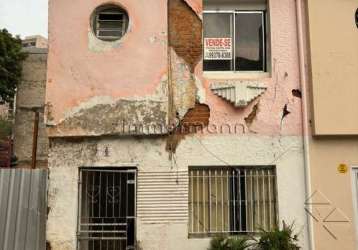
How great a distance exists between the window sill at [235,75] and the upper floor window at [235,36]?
9cm

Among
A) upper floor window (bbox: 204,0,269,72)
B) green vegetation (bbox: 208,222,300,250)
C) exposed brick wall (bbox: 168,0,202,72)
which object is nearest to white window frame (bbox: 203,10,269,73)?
upper floor window (bbox: 204,0,269,72)

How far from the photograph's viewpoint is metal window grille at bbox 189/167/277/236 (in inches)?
288

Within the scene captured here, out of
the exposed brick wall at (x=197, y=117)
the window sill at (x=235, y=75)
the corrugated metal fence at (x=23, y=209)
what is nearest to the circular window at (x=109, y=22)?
the window sill at (x=235, y=75)

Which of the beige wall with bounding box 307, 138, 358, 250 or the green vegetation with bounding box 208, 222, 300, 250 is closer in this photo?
the green vegetation with bounding box 208, 222, 300, 250

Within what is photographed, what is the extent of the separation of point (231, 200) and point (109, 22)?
3533mm

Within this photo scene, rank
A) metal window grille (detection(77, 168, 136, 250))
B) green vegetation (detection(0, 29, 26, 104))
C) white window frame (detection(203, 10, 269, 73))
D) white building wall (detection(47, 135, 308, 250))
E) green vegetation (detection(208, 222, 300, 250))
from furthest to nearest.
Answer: green vegetation (detection(0, 29, 26, 104)) < white window frame (detection(203, 10, 269, 73)) < metal window grille (detection(77, 168, 136, 250)) < white building wall (detection(47, 135, 308, 250)) < green vegetation (detection(208, 222, 300, 250))

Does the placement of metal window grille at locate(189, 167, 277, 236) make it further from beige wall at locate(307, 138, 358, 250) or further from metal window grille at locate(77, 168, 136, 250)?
metal window grille at locate(77, 168, 136, 250)

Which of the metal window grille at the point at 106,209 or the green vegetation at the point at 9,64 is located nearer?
the metal window grille at the point at 106,209

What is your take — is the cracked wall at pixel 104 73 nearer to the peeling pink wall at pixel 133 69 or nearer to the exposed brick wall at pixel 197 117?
the peeling pink wall at pixel 133 69

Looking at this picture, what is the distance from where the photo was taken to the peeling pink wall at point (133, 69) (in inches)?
292

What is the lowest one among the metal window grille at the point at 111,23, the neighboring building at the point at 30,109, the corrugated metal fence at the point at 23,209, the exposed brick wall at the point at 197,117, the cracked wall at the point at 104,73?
the corrugated metal fence at the point at 23,209

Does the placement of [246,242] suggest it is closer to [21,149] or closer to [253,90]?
[253,90]

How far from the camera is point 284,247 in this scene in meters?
6.70

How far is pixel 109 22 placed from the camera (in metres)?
7.77
